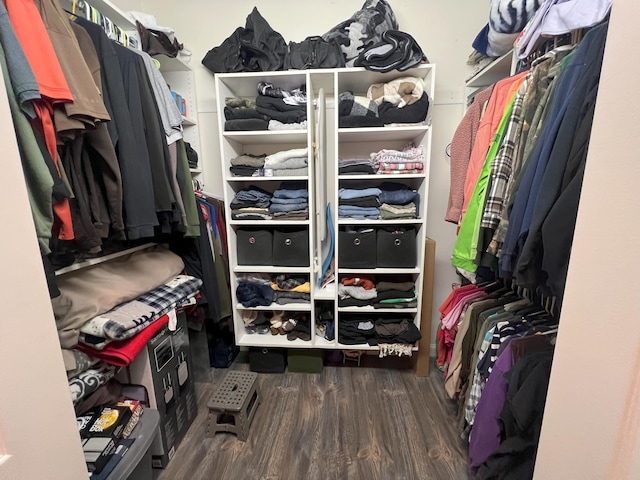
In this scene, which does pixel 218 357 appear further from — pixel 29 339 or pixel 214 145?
pixel 29 339

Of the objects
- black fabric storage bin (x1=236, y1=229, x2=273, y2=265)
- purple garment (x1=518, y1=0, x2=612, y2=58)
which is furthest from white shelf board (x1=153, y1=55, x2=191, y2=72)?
purple garment (x1=518, y1=0, x2=612, y2=58)

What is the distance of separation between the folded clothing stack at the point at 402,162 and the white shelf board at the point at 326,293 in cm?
79

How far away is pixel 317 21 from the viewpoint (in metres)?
1.77

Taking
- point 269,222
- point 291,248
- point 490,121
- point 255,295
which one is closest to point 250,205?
point 269,222

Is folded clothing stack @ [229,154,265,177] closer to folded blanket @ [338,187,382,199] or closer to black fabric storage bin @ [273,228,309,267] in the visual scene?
black fabric storage bin @ [273,228,309,267]

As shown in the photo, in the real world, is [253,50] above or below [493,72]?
above

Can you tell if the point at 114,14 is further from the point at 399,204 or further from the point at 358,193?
the point at 399,204

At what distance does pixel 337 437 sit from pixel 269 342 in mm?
683

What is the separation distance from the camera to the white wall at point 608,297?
0.36 meters

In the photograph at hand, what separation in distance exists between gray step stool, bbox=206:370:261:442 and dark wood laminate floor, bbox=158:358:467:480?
48mm

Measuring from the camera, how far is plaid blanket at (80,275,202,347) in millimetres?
995

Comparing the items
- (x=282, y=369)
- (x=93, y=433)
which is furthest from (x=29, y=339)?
(x=282, y=369)

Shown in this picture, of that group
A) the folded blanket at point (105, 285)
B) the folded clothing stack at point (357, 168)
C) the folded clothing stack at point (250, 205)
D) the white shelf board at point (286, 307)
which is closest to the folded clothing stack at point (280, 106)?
the folded clothing stack at point (357, 168)

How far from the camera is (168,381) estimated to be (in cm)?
133
